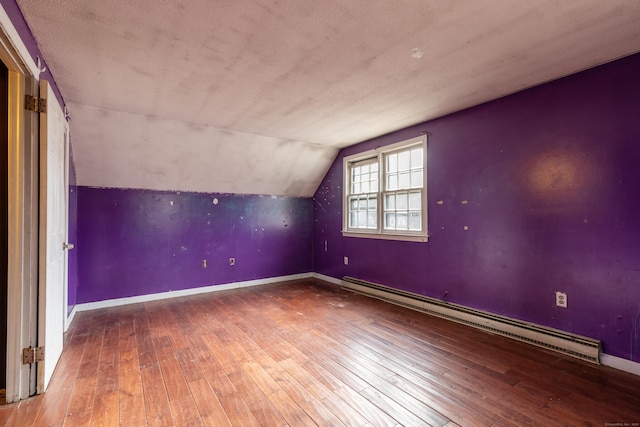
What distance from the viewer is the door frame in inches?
71.3

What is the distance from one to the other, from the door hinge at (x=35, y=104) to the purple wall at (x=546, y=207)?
366cm

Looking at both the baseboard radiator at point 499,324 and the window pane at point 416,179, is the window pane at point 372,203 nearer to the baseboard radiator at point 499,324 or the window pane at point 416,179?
the window pane at point 416,179

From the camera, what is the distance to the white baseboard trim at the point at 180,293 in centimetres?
386

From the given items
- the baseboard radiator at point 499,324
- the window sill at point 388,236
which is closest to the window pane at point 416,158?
the window sill at point 388,236

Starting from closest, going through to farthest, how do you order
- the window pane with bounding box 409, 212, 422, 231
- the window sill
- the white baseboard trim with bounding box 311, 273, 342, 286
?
1. the window sill
2. the window pane with bounding box 409, 212, 422, 231
3. the white baseboard trim with bounding box 311, 273, 342, 286

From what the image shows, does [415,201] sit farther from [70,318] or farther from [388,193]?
[70,318]

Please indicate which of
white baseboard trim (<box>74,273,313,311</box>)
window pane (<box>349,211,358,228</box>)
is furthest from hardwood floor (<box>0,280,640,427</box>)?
window pane (<box>349,211,358,228</box>)

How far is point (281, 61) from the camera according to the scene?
2.29m

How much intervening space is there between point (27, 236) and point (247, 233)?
130 inches

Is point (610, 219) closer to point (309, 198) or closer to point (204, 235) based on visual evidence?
point (309, 198)

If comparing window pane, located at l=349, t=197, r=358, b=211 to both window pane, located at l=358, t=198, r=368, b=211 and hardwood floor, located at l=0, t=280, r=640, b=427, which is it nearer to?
window pane, located at l=358, t=198, r=368, b=211

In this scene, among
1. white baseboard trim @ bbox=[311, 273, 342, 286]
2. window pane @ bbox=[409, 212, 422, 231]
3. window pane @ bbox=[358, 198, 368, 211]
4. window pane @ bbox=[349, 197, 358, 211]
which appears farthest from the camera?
white baseboard trim @ bbox=[311, 273, 342, 286]

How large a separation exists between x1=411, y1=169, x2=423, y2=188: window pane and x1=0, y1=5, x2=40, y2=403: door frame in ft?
12.2

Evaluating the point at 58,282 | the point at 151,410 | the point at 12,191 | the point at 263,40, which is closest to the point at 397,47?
the point at 263,40
